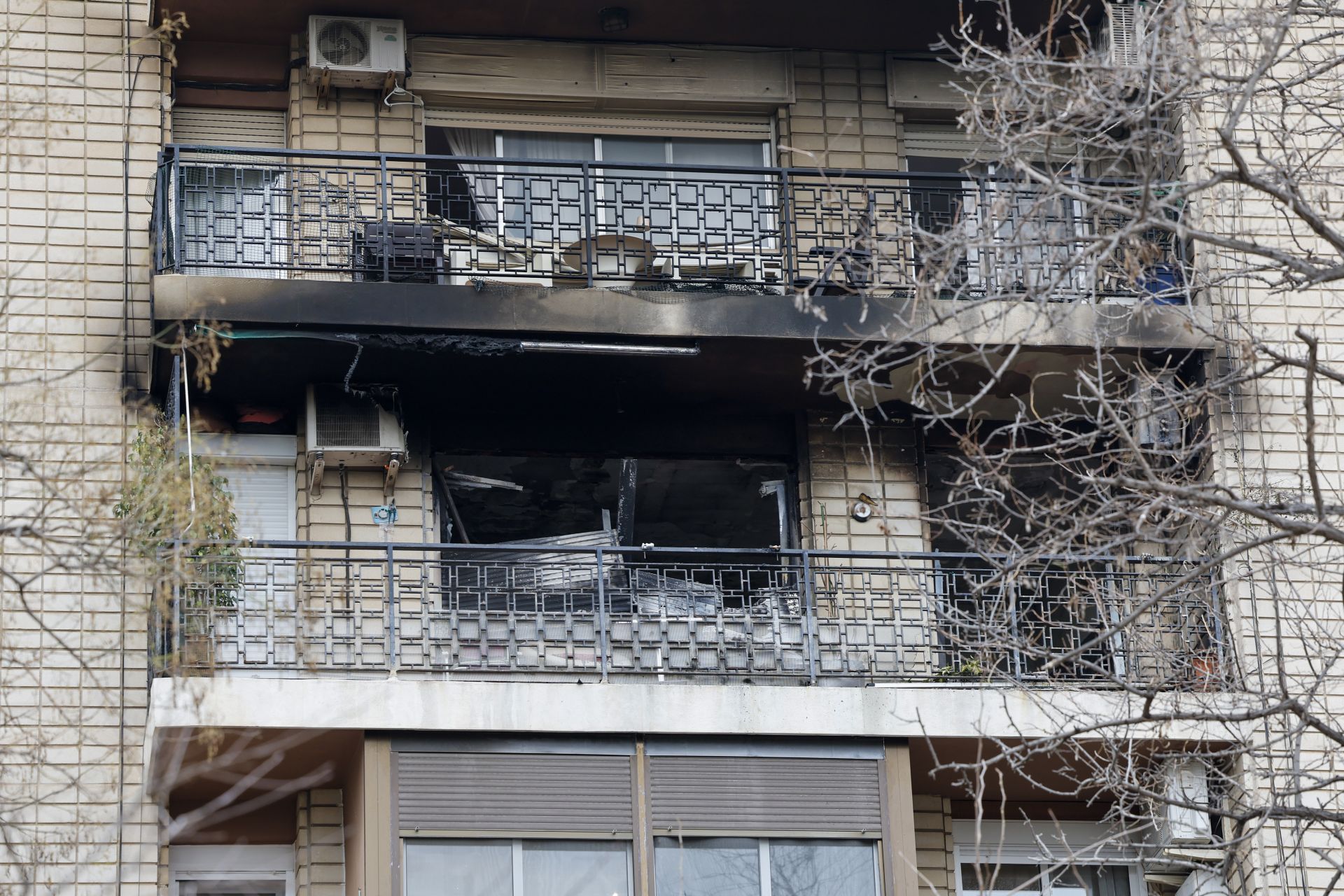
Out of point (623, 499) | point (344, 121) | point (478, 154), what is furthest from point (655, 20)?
point (623, 499)

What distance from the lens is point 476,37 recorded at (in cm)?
1800

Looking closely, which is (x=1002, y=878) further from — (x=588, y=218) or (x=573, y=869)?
(x=588, y=218)

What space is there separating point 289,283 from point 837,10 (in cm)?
514

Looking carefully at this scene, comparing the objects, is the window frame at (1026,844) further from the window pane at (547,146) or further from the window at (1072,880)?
the window pane at (547,146)

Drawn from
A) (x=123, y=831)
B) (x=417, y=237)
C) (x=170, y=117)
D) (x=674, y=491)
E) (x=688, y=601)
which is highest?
(x=170, y=117)

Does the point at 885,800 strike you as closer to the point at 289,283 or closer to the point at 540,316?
the point at 540,316

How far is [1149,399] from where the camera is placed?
11.6 m

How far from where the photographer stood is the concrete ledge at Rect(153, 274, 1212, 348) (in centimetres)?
1559

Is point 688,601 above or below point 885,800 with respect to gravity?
above

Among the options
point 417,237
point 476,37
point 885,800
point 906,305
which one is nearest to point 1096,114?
point 906,305

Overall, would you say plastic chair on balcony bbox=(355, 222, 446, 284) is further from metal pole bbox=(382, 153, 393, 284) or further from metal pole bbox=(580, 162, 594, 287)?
metal pole bbox=(580, 162, 594, 287)

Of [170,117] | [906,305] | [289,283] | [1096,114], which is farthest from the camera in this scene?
[170,117]

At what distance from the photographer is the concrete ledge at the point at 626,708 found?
1428 centimetres

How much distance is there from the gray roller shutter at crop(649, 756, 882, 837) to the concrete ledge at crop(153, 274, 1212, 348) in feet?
10.2
